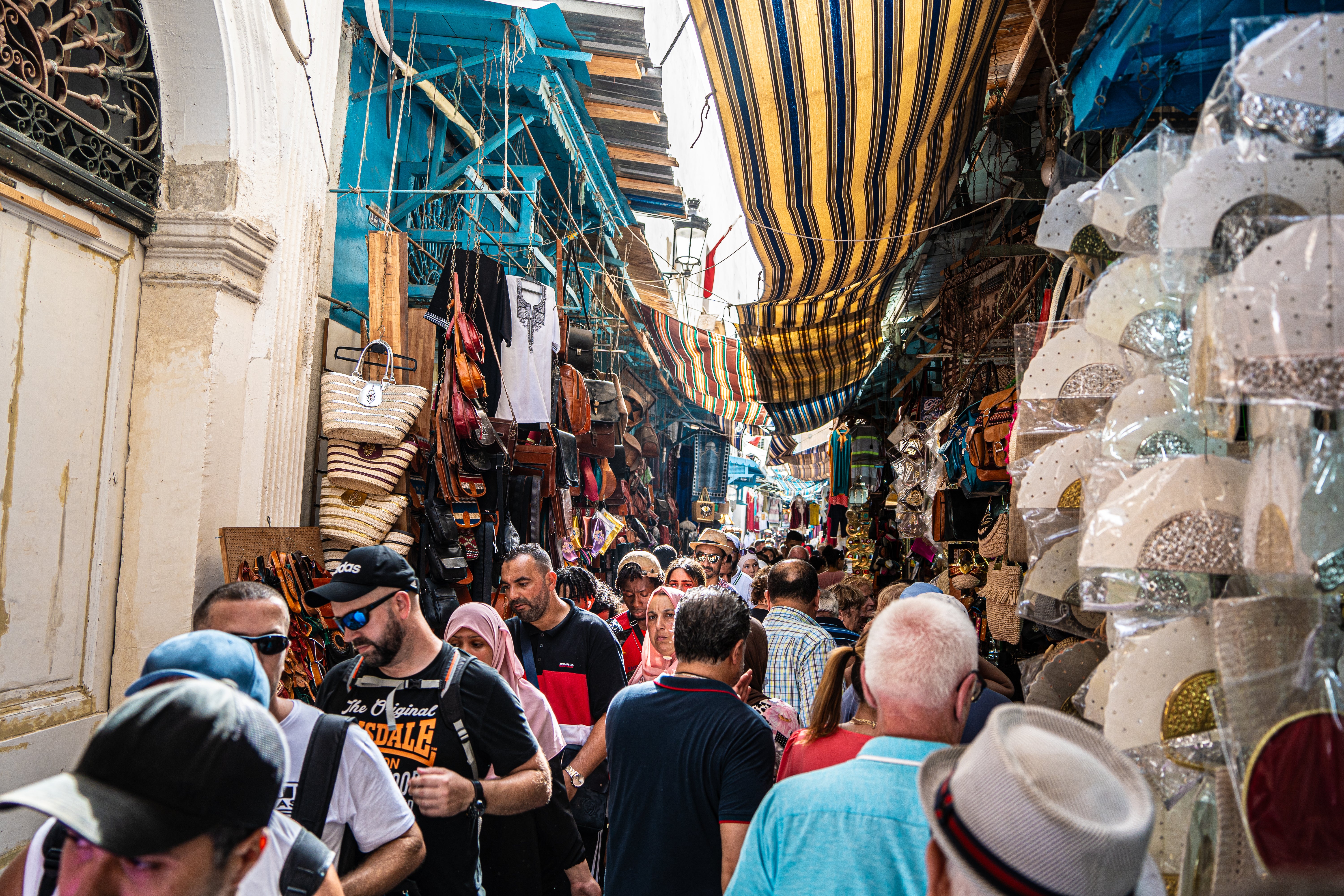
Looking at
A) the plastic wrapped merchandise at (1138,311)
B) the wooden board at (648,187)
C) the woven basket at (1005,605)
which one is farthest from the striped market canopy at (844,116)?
the wooden board at (648,187)

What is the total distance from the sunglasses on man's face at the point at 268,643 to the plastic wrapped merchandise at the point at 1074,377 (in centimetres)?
202

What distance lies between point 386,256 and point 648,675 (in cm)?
279

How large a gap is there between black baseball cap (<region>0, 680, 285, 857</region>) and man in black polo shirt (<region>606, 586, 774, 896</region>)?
141 cm

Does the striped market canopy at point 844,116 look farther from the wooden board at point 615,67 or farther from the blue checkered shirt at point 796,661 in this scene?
the blue checkered shirt at point 796,661

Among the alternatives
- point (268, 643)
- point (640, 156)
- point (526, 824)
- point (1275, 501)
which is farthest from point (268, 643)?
point (640, 156)

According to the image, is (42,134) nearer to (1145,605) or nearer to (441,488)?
(441,488)

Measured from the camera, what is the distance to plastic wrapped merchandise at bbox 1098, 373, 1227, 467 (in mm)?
1617

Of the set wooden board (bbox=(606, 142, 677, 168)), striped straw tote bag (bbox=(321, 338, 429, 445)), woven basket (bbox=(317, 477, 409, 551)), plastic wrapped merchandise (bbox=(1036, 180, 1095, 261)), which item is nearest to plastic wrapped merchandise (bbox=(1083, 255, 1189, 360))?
plastic wrapped merchandise (bbox=(1036, 180, 1095, 261))

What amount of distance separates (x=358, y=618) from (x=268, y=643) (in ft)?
0.78

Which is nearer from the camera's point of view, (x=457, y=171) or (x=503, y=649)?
(x=503, y=649)

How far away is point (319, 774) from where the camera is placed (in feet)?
6.51

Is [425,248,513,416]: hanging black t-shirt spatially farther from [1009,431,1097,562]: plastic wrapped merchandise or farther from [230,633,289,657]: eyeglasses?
[1009,431,1097,562]: plastic wrapped merchandise

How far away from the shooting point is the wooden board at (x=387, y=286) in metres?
4.91

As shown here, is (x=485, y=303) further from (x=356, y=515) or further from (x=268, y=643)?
(x=268, y=643)
